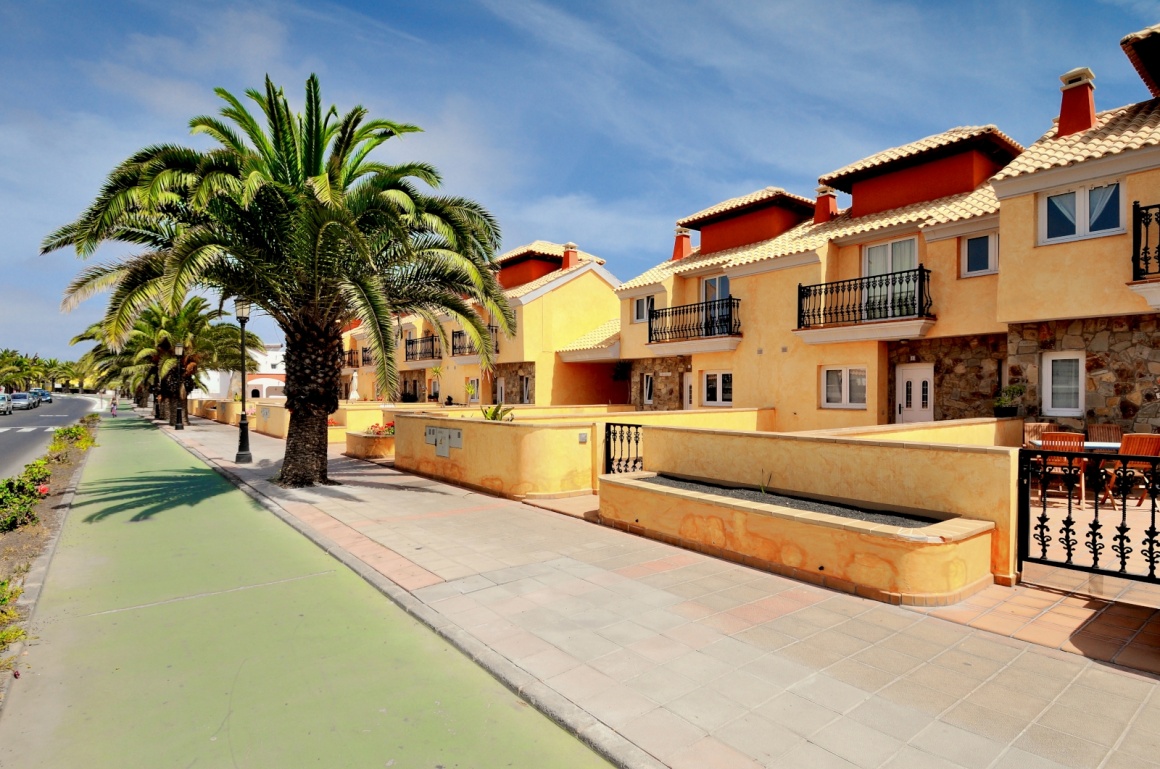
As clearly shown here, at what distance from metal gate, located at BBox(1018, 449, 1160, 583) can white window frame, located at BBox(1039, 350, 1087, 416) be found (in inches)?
55.4

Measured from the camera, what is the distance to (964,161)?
52.6 feet

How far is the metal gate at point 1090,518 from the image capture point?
596cm

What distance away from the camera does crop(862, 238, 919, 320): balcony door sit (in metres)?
15.2

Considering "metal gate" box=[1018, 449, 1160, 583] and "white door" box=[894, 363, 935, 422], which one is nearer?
"metal gate" box=[1018, 449, 1160, 583]

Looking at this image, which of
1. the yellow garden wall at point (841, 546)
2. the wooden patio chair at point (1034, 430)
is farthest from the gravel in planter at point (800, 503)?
the wooden patio chair at point (1034, 430)

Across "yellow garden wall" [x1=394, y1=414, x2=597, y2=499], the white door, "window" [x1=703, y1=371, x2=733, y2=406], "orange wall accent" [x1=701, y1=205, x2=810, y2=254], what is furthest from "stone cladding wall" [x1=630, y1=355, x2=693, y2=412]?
"yellow garden wall" [x1=394, y1=414, x2=597, y2=499]

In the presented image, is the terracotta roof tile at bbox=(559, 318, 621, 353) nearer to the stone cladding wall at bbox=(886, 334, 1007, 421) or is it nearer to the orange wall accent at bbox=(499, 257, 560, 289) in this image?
the orange wall accent at bbox=(499, 257, 560, 289)

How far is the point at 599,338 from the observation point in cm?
2783

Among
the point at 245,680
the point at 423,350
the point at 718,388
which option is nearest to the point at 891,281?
the point at 718,388

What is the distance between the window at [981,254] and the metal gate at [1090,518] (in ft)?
17.1

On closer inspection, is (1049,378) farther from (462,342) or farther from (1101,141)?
(462,342)

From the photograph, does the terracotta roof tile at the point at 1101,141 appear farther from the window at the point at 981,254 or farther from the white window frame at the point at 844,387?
the white window frame at the point at 844,387

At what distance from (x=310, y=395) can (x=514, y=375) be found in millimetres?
17244

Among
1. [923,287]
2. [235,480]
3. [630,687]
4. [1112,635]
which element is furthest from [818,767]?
[235,480]
